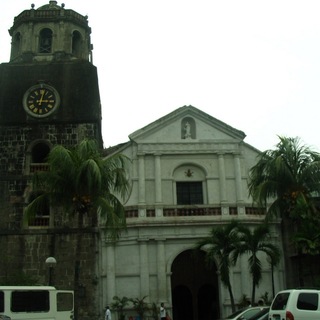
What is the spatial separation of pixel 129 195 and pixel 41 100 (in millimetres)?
7876

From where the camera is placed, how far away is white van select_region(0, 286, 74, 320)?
711 inches

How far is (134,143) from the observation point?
2969 centimetres

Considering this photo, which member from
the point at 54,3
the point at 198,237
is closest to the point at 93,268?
the point at 198,237

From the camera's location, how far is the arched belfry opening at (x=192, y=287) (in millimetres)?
28531

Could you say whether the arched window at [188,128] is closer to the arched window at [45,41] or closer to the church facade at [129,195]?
the church facade at [129,195]

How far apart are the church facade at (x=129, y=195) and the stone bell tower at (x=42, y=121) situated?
58 mm

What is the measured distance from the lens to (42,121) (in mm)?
29984

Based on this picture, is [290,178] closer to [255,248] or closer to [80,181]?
[255,248]

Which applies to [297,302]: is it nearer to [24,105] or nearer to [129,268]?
[129,268]

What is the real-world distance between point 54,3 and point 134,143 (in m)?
12.1

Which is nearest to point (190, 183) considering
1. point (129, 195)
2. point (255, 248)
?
point (129, 195)

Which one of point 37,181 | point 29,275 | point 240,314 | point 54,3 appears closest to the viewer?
point 240,314

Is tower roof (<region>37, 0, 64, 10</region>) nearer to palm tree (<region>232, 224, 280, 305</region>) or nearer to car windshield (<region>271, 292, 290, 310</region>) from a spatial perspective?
palm tree (<region>232, 224, 280, 305</region>)

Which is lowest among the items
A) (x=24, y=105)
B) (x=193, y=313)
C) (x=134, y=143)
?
(x=193, y=313)
